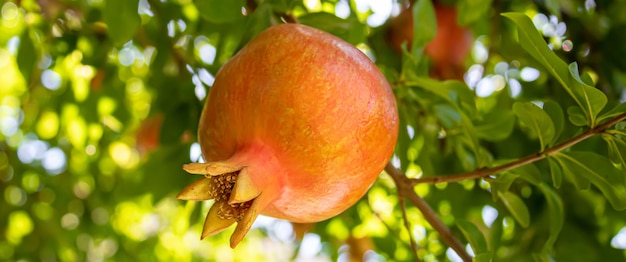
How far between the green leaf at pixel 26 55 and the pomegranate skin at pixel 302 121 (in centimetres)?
64

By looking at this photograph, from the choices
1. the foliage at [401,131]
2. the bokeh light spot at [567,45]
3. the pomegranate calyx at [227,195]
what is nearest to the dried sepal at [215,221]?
the pomegranate calyx at [227,195]

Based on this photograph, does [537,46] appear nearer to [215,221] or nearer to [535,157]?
[535,157]

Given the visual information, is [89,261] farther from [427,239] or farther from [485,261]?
[485,261]

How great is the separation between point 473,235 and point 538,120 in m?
0.17

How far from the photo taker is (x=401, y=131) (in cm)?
94

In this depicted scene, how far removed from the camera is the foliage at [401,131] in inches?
32.2

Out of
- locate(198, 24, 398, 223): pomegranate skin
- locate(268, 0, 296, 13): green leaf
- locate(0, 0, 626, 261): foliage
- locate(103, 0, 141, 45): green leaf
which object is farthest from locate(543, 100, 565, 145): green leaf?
locate(103, 0, 141, 45): green leaf

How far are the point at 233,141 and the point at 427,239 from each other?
719 mm

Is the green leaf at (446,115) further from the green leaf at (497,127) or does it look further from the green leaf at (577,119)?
the green leaf at (577,119)

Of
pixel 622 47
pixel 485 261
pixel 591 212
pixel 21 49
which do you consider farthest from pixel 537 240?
pixel 21 49

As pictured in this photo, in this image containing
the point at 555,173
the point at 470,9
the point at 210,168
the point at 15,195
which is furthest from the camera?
the point at 15,195

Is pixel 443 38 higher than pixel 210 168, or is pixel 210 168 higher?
pixel 210 168

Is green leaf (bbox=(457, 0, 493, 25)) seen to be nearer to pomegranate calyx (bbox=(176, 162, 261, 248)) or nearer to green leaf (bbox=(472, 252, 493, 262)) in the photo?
green leaf (bbox=(472, 252, 493, 262))

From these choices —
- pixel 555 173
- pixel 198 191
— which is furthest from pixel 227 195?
pixel 555 173
